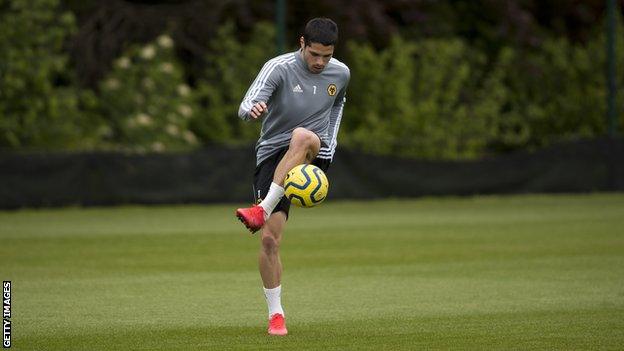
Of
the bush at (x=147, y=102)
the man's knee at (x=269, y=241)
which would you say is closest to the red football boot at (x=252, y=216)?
the man's knee at (x=269, y=241)

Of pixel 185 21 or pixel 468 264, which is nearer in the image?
pixel 468 264

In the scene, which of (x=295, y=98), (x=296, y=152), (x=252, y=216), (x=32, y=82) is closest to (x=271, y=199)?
(x=252, y=216)

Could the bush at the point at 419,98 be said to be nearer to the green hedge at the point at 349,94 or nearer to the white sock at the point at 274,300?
the green hedge at the point at 349,94

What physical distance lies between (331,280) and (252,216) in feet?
14.5

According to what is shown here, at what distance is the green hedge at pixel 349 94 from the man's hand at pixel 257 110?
2092 centimetres

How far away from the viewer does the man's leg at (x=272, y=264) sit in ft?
31.8

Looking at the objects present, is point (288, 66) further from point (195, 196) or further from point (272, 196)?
point (195, 196)

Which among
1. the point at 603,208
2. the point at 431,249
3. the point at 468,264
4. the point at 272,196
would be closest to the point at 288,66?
the point at 272,196

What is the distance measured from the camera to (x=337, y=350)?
8.88 meters

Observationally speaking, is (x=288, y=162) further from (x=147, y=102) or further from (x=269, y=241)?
(x=147, y=102)

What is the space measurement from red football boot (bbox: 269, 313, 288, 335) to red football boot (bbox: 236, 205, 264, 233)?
686 mm

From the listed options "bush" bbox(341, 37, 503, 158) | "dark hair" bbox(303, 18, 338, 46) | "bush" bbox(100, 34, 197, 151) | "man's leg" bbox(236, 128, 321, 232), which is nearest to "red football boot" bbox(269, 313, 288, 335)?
"man's leg" bbox(236, 128, 321, 232)

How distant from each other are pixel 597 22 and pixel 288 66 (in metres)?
31.6

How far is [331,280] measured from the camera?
13742 millimetres
